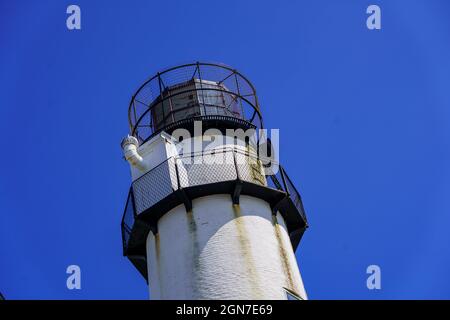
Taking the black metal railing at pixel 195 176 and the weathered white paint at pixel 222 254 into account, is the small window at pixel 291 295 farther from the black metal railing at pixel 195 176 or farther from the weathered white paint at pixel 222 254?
the black metal railing at pixel 195 176

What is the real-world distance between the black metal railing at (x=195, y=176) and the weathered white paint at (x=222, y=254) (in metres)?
0.71

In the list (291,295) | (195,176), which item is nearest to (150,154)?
(195,176)

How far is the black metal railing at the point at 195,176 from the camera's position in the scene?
2412cm

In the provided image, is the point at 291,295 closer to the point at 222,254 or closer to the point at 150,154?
the point at 222,254

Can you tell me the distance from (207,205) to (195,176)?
1.23 m

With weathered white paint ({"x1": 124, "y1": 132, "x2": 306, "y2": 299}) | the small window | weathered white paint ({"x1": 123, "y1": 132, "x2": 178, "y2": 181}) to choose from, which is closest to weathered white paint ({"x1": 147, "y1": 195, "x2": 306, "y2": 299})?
weathered white paint ({"x1": 124, "y1": 132, "x2": 306, "y2": 299})

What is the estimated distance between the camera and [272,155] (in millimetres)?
27156

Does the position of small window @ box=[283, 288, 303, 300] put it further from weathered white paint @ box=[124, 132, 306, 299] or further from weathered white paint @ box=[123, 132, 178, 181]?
weathered white paint @ box=[123, 132, 178, 181]

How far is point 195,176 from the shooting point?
24438 mm

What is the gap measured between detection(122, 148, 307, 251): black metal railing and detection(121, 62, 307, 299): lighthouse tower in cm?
4

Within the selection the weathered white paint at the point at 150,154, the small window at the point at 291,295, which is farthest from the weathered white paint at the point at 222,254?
the weathered white paint at the point at 150,154

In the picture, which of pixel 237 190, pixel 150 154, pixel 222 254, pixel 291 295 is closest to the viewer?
pixel 291 295

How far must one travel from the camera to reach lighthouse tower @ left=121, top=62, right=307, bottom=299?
71.8 feet
